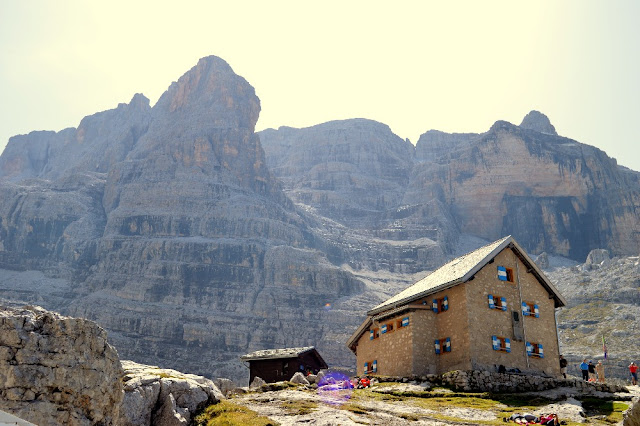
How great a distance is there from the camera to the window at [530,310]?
140 ft

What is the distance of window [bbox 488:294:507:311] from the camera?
40.8m

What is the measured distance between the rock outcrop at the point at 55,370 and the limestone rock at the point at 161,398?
9.00 feet

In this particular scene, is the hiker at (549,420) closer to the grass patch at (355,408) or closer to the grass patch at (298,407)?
the grass patch at (355,408)

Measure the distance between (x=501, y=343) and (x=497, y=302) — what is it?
283cm

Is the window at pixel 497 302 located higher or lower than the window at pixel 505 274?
lower

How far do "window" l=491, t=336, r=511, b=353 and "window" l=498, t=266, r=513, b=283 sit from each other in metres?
4.22

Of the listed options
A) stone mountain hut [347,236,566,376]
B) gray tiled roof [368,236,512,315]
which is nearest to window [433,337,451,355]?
stone mountain hut [347,236,566,376]

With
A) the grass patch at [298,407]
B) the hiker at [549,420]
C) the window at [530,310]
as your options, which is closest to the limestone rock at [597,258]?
the window at [530,310]

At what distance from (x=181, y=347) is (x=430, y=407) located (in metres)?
129

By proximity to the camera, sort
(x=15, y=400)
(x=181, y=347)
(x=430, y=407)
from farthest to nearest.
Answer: (x=181, y=347)
(x=430, y=407)
(x=15, y=400)

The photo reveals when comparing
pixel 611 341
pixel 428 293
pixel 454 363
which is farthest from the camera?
pixel 611 341

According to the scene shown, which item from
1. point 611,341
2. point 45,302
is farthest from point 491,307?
point 45,302

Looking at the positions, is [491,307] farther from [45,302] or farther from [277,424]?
[45,302]

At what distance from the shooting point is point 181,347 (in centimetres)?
14900
